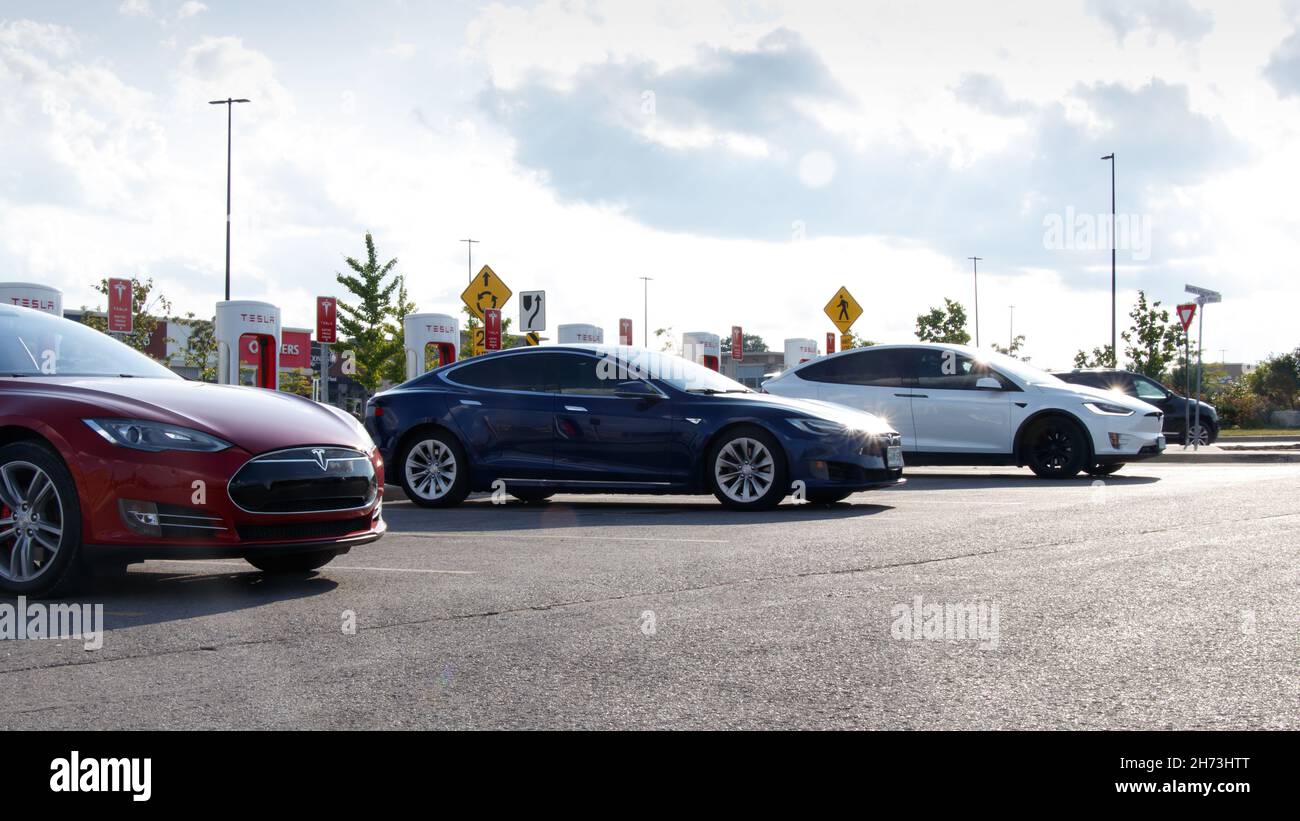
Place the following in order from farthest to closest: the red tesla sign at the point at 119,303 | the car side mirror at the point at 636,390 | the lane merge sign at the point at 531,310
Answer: the red tesla sign at the point at 119,303 < the lane merge sign at the point at 531,310 < the car side mirror at the point at 636,390

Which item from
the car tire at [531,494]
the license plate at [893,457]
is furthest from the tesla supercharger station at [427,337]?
the license plate at [893,457]

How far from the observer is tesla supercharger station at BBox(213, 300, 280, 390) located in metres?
21.5

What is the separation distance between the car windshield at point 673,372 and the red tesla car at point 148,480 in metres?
5.15

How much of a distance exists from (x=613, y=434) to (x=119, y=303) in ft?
78.4

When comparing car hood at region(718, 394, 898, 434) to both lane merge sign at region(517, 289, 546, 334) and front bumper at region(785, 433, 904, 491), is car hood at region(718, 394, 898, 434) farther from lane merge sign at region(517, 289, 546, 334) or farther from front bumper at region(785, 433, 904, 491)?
lane merge sign at region(517, 289, 546, 334)

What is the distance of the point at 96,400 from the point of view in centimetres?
620

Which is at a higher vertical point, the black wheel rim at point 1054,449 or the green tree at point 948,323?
the green tree at point 948,323

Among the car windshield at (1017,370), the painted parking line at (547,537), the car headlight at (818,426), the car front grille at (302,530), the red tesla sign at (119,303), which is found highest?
the red tesla sign at (119,303)

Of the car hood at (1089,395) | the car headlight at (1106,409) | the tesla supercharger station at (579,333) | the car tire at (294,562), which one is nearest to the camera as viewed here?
the car tire at (294,562)

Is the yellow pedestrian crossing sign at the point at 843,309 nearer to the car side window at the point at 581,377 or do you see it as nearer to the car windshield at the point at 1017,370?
the car windshield at the point at 1017,370

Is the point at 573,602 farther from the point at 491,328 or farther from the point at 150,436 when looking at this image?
the point at 491,328

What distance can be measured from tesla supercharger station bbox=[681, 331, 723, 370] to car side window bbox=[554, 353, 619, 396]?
73.3 ft

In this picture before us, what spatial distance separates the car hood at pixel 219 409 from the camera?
6207 millimetres
